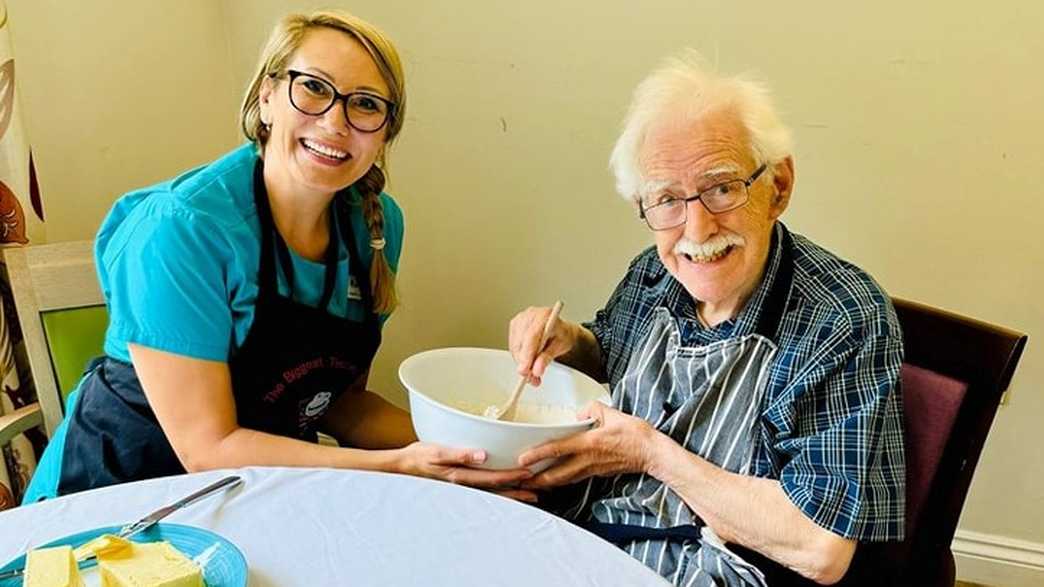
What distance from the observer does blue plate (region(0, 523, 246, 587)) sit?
830 mm

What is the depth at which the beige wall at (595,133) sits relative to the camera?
5.24 feet

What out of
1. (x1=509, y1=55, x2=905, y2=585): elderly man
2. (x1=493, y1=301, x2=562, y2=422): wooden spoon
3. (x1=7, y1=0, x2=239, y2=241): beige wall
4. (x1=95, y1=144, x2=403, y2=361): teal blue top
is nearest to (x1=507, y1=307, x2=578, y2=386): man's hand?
(x1=493, y1=301, x2=562, y2=422): wooden spoon

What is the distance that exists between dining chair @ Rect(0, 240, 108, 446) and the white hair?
3.33 ft

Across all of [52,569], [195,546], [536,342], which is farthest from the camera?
[536,342]

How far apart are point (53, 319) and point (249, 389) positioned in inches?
18.4

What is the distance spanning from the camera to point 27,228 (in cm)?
145

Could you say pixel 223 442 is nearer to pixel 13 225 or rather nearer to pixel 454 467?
pixel 454 467

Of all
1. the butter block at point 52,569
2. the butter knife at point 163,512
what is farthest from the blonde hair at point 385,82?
the butter block at point 52,569

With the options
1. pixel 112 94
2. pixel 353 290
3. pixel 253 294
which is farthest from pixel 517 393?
pixel 112 94

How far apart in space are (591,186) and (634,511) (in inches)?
32.9

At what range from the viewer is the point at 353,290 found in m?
1.44

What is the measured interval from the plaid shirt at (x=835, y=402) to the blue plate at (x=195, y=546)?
674 millimetres

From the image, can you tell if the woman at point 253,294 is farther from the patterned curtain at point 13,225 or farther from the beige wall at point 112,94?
the beige wall at point 112,94

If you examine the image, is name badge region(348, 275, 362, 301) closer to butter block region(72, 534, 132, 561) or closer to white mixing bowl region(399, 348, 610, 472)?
white mixing bowl region(399, 348, 610, 472)
